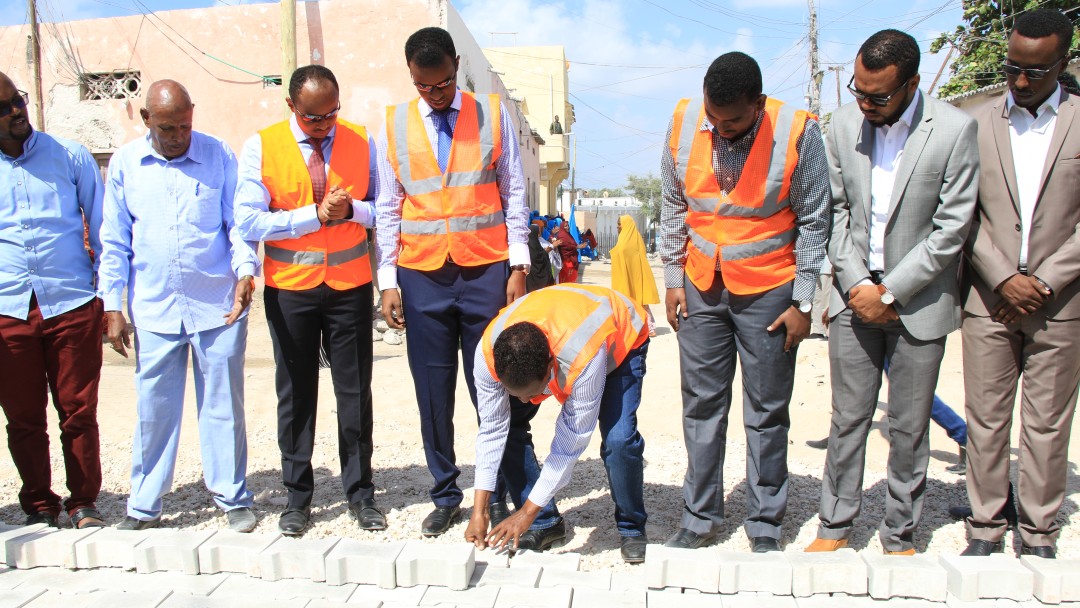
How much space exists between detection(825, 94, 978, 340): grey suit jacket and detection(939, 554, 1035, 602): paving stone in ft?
2.83

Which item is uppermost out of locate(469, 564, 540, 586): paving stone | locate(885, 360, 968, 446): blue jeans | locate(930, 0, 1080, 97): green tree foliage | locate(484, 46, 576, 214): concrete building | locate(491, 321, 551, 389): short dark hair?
locate(484, 46, 576, 214): concrete building

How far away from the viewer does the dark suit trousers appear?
140 inches

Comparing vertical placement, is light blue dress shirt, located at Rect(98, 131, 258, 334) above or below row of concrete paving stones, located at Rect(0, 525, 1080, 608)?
above

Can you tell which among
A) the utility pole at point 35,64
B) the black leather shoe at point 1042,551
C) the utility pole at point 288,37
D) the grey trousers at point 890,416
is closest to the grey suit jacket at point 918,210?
the grey trousers at point 890,416

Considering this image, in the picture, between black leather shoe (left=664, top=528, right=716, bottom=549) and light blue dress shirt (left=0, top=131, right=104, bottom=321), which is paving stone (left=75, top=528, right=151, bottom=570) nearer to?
light blue dress shirt (left=0, top=131, right=104, bottom=321)

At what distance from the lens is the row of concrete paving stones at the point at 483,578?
283 cm

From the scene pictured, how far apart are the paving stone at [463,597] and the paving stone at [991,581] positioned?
1690 mm

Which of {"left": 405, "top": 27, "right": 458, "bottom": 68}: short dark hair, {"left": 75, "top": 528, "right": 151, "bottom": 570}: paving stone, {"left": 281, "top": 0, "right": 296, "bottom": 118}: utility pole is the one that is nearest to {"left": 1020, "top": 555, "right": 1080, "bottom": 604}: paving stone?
{"left": 405, "top": 27, "right": 458, "bottom": 68}: short dark hair

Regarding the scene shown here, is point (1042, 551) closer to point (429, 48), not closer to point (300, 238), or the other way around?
point (429, 48)

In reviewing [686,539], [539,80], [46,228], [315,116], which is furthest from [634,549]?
[539,80]

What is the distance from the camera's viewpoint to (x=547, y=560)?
3.07m

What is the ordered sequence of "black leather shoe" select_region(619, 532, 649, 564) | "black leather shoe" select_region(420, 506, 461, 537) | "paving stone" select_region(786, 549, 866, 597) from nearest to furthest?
1. "paving stone" select_region(786, 549, 866, 597)
2. "black leather shoe" select_region(619, 532, 649, 564)
3. "black leather shoe" select_region(420, 506, 461, 537)

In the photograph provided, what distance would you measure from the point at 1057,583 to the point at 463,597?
7.02 feet

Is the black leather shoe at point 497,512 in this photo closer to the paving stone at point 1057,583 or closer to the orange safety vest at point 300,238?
the orange safety vest at point 300,238
